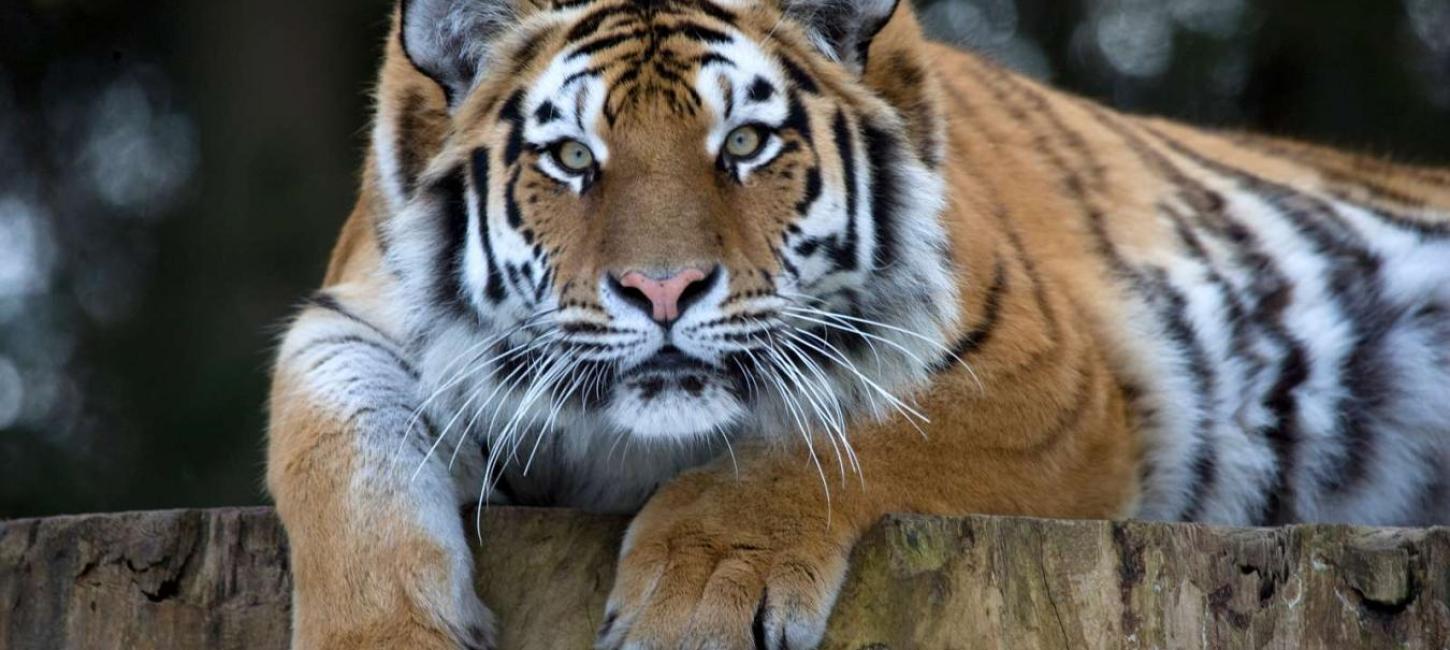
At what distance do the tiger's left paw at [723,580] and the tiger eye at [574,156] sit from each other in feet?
1.56

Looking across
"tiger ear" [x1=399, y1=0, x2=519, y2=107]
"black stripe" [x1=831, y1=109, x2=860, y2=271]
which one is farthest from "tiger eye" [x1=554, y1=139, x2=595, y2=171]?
"black stripe" [x1=831, y1=109, x2=860, y2=271]

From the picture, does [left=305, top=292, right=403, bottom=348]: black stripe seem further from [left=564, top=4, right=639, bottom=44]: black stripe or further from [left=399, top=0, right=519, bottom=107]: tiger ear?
[left=564, top=4, right=639, bottom=44]: black stripe

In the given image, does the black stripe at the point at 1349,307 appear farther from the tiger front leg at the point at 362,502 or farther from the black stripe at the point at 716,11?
the tiger front leg at the point at 362,502

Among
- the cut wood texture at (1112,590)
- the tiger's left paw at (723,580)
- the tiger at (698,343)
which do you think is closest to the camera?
the cut wood texture at (1112,590)

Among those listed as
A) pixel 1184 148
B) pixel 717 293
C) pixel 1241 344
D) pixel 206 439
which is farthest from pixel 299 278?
pixel 717 293

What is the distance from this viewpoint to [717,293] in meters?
2.24

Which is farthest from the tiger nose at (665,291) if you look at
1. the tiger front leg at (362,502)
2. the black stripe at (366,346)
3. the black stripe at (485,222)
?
the black stripe at (366,346)

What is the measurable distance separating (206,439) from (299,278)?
74 centimetres

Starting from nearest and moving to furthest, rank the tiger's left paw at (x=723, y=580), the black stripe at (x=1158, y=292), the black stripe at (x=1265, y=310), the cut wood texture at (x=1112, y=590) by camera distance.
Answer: the cut wood texture at (x=1112, y=590) → the tiger's left paw at (x=723, y=580) → the black stripe at (x=1158, y=292) → the black stripe at (x=1265, y=310)

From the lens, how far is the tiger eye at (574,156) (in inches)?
94.1

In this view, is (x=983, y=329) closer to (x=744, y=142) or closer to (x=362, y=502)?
(x=744, y=142)

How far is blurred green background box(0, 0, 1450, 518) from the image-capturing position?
20.4 feet

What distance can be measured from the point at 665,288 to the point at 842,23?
59cm

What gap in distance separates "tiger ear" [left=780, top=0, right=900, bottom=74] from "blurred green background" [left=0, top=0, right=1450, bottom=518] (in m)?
3.81
